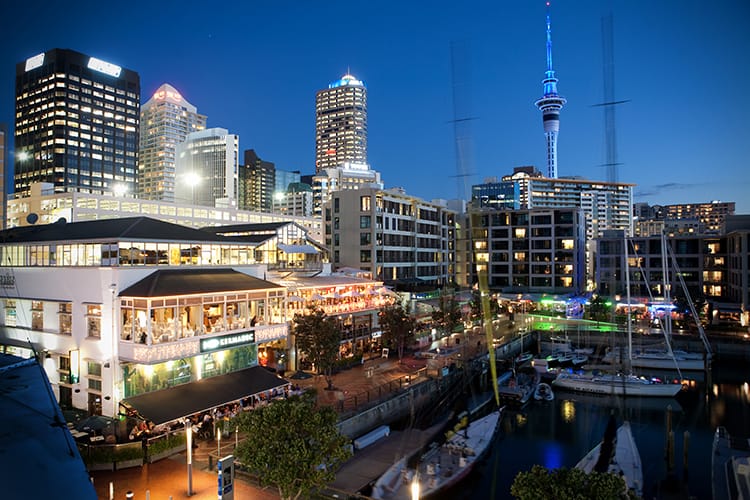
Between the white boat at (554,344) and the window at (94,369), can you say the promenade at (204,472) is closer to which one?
the window at (94,369)

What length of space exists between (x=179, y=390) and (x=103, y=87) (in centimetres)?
19738

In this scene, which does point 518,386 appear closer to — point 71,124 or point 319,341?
point 319,341

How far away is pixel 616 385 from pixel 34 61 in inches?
8527

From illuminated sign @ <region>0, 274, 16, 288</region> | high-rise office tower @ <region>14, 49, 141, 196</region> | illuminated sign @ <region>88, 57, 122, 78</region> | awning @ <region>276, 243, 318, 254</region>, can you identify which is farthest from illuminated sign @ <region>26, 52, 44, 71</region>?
illuminated sign @ <region>0, 274, 16, 288</region>

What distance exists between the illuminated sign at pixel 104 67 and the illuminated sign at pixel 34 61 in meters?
15.9

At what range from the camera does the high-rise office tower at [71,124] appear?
179m

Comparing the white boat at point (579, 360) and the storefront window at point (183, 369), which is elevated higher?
the storefront window at point (183, 369)

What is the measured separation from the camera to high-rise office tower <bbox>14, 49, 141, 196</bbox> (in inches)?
7052

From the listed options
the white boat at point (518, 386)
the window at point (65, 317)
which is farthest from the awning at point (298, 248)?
the window at point (65, 317)

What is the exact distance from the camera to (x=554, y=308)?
86.5 meters

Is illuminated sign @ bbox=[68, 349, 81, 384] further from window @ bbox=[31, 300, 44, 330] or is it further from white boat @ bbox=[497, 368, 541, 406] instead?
white boat @ bbox=[497, 368, 541, 406]

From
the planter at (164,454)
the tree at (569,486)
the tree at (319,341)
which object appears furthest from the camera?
the tree at (319,341)

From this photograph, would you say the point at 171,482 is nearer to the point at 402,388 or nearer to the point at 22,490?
the point at 22,490

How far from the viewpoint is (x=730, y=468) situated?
90.5 ft
